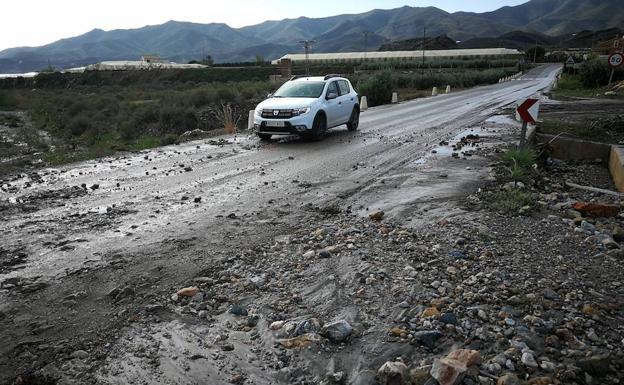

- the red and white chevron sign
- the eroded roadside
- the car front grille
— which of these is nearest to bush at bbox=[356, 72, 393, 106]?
the car front grille

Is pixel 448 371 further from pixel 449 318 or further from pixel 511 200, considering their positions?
pixel 511 200

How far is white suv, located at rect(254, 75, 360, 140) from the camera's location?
13867 mm

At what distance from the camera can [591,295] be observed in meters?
4.30

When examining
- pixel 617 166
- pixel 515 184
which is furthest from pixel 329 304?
pixel 617 166

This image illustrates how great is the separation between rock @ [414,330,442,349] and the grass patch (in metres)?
3.55

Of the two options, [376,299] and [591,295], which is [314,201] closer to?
[376,299]

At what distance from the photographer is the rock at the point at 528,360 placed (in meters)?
3.34

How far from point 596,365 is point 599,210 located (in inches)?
161

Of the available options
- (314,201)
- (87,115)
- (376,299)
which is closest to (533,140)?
(314,201)

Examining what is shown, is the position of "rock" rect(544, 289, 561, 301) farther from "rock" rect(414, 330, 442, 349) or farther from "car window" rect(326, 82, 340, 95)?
"car window" rect(326, 82, 340, 95)

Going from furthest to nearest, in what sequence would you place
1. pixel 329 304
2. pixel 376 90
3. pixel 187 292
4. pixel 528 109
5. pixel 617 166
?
pixel 376 90
pixel 617 166
pixel 528 109
pixel 187 292
pixel 329 304

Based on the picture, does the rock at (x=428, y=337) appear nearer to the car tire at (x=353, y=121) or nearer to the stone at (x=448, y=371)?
the stone at (x=448, y=371)

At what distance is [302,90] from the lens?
15.1 m

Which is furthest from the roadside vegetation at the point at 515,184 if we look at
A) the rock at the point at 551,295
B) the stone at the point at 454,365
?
the stone at the point at 454,365
